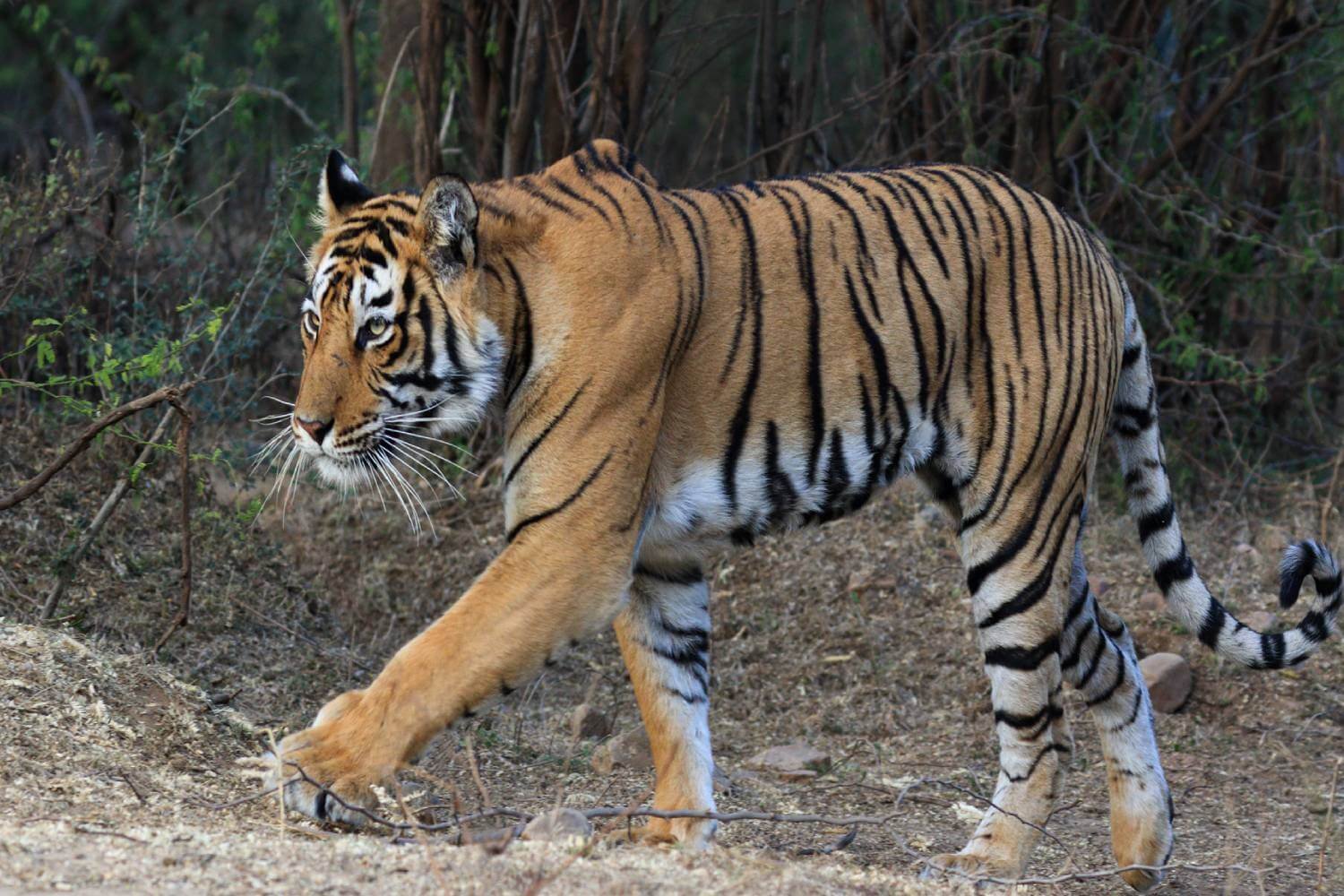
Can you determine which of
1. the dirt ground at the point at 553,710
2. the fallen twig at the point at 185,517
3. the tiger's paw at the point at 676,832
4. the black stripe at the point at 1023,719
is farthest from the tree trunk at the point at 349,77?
the black stripe at the point at 1023,719

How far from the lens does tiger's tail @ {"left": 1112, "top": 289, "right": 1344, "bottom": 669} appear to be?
4.49 metres

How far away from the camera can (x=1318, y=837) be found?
15.9 feet

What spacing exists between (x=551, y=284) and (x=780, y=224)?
2.42 feet

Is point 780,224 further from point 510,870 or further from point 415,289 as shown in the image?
point 510,870

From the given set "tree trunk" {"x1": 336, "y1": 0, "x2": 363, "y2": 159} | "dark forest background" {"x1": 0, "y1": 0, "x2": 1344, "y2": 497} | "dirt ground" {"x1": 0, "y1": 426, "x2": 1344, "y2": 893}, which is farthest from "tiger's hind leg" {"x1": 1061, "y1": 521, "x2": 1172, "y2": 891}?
"tree trunk" {"x1": 336, "y1": 0, "x2": 363, "y2": 159}

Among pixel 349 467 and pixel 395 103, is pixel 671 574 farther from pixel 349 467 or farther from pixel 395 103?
pixel 395 103

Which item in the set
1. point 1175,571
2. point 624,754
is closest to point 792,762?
point 624,754

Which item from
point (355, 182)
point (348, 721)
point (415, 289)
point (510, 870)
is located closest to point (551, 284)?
point (415, 289)

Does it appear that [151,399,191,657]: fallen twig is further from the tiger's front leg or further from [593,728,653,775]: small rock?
[593,728,653,775]: small rock

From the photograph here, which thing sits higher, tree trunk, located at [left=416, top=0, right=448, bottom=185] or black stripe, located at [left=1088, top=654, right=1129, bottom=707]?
tree trunk, located at [left=416, top=0, right=448, bottom=185]

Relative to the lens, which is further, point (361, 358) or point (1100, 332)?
point (1100, 332)

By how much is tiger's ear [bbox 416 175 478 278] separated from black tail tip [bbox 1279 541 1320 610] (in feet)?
7.67

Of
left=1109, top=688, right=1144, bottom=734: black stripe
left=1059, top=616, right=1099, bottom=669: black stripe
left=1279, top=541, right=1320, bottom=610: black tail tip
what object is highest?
left=1279, top=541, right=1320, bottom=610: black tail tip

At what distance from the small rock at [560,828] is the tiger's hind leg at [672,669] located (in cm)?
76
